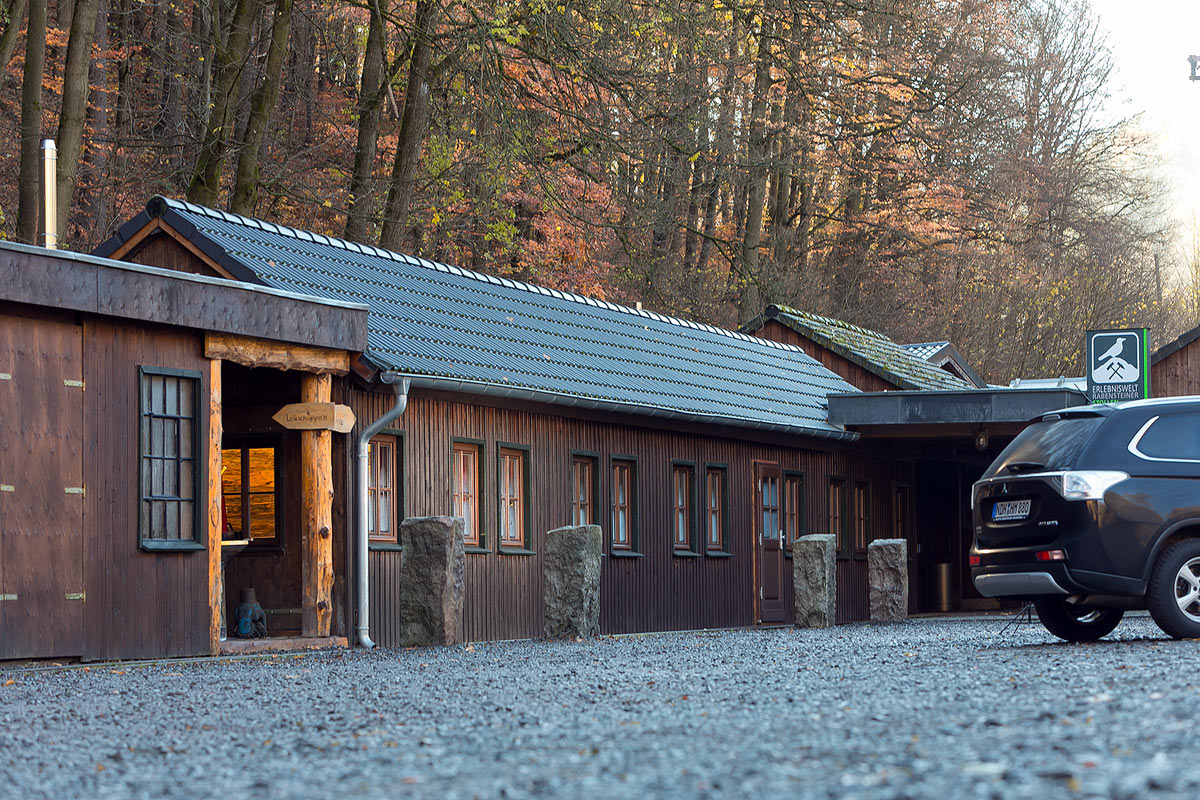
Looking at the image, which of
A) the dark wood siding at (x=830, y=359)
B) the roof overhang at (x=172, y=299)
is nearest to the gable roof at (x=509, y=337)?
the roof overhang at (x=172, y=299)

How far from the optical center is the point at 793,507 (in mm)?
26703

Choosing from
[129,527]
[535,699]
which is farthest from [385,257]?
[535,699]

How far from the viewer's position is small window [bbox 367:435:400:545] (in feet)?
57.9

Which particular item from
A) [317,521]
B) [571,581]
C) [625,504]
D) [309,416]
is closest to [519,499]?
[625,504]

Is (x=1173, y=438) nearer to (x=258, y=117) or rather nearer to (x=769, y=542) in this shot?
(x=769, y=542)

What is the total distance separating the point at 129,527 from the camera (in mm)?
14523

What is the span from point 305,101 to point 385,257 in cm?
1124

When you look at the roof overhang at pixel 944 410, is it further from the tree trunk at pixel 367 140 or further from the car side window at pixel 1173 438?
the car side window at pixel 1173 438

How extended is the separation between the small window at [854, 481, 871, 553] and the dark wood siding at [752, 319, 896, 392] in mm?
3322

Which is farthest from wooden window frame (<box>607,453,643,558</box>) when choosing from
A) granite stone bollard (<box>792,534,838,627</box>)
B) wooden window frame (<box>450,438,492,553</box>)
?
wooden window frame (<box>450,438,492,553</box>)

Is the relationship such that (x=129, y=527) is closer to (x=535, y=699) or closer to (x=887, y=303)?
(x=535, y=699)

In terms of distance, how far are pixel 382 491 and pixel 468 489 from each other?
1.52m

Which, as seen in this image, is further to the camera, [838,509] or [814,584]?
[838,509]

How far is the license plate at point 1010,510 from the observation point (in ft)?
43.2
